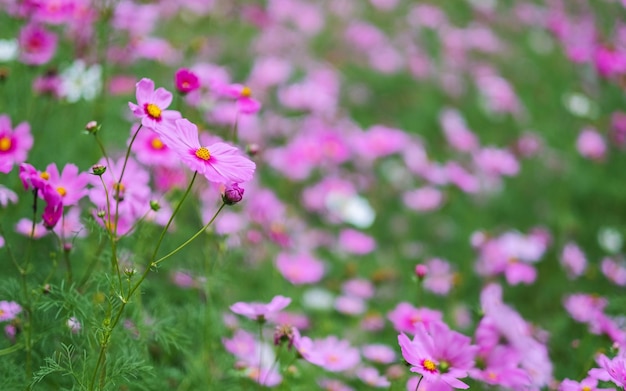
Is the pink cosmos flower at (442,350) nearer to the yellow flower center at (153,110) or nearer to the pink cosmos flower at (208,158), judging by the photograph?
the pink cosmos flower at (208,158)

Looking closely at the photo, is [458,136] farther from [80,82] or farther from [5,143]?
[5,143]

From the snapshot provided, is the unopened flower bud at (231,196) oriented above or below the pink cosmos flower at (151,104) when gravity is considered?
below

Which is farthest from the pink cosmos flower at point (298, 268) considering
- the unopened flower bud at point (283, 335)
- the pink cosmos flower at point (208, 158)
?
the pink cosmos flower at point (208, 158)

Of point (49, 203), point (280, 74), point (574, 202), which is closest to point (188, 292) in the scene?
point (49, 203)

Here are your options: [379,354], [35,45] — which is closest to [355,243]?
[379,354]

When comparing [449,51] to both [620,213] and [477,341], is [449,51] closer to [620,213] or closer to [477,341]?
[620,213]

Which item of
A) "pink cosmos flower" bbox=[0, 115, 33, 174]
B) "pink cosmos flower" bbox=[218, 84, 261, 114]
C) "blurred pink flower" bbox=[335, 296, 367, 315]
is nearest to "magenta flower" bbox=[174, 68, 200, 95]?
"pink cosmos flower" bbox=[218, 84, 261, 114]
